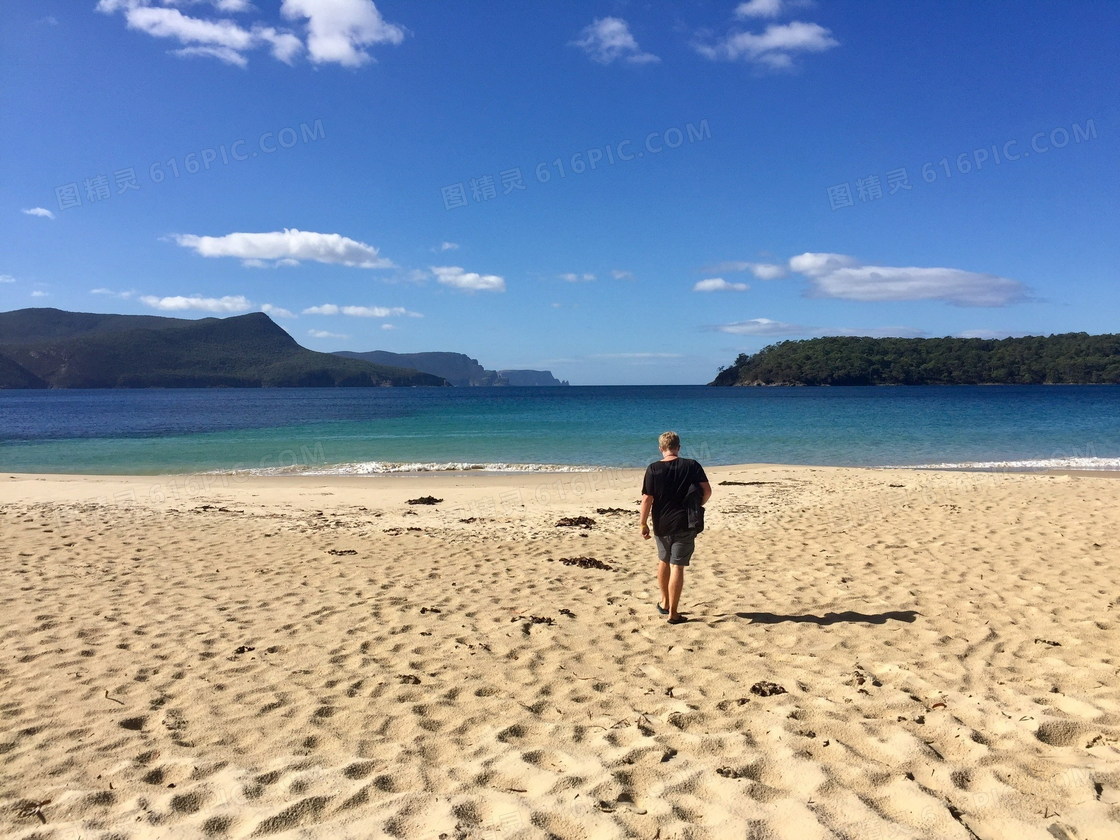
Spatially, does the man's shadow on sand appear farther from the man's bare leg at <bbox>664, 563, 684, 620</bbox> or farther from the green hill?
the green hill

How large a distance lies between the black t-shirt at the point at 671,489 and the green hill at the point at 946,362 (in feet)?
525

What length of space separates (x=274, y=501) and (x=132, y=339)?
632ft

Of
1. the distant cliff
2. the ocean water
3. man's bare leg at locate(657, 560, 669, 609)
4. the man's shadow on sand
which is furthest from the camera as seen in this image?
the distant cliff

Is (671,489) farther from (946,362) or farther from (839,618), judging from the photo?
(946,362)

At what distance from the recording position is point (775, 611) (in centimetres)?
725

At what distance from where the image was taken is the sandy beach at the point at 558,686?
3.49 metres

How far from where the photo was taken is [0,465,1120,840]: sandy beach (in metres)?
3.49

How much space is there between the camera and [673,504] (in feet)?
22.3

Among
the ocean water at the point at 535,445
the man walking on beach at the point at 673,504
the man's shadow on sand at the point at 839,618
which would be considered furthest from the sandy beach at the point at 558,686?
the ocean water at the point at 535,445

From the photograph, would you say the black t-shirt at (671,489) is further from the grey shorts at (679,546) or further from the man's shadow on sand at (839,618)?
the man's shadow on sand at (839,618)

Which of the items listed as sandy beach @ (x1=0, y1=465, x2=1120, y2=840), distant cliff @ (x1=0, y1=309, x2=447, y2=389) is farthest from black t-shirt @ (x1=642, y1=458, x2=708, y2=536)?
distant cliff @ (x1=0, y1=309, x2=447, y2=389)

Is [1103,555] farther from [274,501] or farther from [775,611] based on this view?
[274,501]

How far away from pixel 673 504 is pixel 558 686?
2.27 meters

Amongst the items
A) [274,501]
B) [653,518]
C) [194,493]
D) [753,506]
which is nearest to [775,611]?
[653,518]
